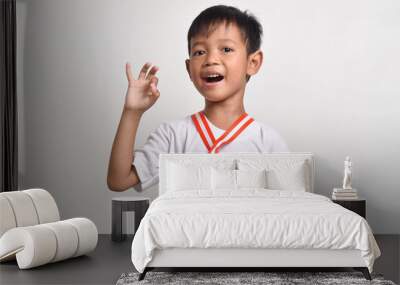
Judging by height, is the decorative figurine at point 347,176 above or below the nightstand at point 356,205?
above

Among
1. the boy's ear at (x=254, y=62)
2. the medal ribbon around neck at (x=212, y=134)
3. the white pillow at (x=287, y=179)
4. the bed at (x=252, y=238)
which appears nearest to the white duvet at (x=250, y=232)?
the bed at (x=252, y=238)

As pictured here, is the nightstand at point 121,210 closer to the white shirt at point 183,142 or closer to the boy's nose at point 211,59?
the white shirt at point 183,142

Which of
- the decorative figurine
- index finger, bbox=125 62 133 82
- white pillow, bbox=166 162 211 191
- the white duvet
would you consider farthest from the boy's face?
the white duvet

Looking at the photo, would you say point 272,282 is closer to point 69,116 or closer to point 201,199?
point 201,199

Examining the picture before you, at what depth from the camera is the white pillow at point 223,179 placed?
582 centimetres

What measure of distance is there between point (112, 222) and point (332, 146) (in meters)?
2.38

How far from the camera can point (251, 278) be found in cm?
452

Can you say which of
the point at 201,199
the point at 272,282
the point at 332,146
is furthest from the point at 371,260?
the point at 332,146

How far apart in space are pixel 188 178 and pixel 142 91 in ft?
4.11

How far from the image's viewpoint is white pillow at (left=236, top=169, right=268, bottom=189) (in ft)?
19.1

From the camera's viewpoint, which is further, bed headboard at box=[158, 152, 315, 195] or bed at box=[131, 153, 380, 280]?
bed headboard at box=[158, 152, 315, 195]

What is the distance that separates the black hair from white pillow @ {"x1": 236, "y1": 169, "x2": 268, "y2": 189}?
4.41 ft

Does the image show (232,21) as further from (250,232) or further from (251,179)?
(250,232)

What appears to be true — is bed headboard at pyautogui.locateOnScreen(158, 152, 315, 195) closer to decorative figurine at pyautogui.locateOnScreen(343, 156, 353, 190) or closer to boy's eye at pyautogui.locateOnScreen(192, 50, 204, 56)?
decorative figurine at pyautogui.locateOnScreen(343, 156, 353, 190)
